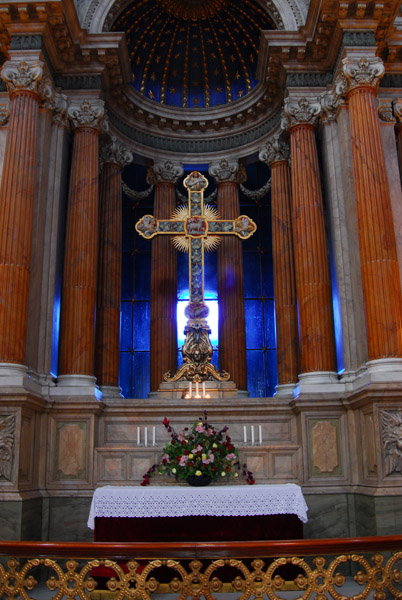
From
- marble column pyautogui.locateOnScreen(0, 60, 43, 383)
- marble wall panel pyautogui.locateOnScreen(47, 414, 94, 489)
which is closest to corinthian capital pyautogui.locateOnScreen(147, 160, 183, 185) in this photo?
marble column pyautogui.locateOnScreen(0, 60, 43, 383)

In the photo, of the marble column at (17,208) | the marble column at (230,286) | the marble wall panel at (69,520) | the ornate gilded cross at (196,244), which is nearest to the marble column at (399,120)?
the ornate gilded cross at (196,244)

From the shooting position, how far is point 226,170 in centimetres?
1521

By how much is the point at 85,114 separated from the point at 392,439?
809 cm

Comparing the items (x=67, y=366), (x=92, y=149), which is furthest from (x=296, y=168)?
(x=67, y=366)

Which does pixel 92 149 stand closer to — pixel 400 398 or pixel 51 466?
pixel 51 466

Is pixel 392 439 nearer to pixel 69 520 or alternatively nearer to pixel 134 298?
pixel 69 520

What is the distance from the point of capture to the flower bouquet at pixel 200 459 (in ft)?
29.3

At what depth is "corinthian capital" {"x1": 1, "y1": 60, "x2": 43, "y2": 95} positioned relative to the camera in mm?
10883

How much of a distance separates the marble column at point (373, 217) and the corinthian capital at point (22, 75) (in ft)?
17.8

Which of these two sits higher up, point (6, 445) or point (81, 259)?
point (81, 259)

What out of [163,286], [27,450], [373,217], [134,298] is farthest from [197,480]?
[134,298]

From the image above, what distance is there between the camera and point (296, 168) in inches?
476

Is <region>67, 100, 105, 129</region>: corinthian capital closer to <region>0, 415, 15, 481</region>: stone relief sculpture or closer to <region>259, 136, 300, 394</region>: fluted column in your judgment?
<region>259, 136, 300, 394</region>: fluted column

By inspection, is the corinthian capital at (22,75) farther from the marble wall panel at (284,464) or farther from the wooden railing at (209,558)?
the wooden railing at (209,558)
